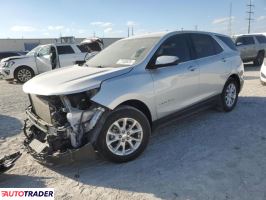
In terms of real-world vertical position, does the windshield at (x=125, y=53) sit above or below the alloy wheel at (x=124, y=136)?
above

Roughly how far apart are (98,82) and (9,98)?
6.96m

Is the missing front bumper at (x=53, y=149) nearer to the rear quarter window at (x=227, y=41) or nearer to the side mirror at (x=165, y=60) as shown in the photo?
the side mirror at (x=165, y=60)

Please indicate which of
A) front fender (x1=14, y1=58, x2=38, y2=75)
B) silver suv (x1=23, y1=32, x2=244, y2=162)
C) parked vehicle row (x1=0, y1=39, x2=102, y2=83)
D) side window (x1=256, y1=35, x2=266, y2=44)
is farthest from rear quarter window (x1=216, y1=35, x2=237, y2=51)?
side window (x1=256, y1=35, x2=266, y2=44)

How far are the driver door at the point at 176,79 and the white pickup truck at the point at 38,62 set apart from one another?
30.8ft

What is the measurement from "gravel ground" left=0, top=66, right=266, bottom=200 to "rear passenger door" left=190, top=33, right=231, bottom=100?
2.38 feet

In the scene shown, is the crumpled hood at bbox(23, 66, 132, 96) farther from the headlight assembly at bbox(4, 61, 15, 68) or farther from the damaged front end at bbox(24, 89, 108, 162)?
the headlight assembly at bbox(4, 61, 15, 68)

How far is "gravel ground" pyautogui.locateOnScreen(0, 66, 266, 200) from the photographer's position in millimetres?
3753

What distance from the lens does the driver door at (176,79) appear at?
16.4 feet

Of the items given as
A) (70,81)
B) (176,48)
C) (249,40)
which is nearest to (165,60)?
(176,48)

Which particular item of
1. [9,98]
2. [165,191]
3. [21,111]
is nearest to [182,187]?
[165,191]

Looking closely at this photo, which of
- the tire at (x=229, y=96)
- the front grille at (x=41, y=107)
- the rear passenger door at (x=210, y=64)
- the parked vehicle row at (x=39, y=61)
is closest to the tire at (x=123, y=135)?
the front grille at (x=41, y=107)

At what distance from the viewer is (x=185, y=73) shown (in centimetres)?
546

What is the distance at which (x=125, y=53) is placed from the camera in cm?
541

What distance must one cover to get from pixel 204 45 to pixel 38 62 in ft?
33.7
